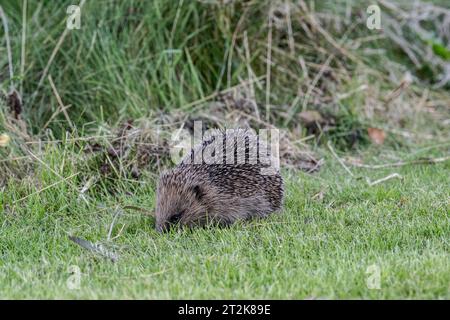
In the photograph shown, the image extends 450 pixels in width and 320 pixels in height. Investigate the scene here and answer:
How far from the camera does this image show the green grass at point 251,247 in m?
4.14

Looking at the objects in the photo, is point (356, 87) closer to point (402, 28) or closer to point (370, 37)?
point (370, 37)

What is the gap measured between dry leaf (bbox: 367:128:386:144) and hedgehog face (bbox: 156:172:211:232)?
2983mm

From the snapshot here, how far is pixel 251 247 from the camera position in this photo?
4.88 metres

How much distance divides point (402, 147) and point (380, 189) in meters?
2.07

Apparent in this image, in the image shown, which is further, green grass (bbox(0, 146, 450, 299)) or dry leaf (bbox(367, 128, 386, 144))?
dry leaf (bbox(367, 128, 386, 144))

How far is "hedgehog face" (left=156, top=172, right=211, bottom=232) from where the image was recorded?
5.43m

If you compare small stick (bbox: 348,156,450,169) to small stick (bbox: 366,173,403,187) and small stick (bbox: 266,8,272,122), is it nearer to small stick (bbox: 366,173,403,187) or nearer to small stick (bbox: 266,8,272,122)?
small stick (bbox: 366,173,403,187)

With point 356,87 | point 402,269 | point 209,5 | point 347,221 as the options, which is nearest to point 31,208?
point 347,221

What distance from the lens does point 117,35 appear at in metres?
8.34

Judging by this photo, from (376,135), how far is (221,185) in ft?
9.37

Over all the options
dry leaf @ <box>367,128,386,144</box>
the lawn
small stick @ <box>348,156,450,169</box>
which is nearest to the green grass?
the lawn

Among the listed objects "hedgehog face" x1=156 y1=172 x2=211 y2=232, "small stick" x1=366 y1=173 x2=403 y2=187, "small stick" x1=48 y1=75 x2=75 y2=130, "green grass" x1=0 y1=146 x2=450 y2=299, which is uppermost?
"small stick" x1=48 y1=75 x2=75 y2=130

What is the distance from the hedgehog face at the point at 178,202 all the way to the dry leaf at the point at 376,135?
2.98 m

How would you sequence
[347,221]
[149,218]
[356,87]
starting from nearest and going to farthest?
1. [347,221]
2. [149,218]
3. [356,87]
